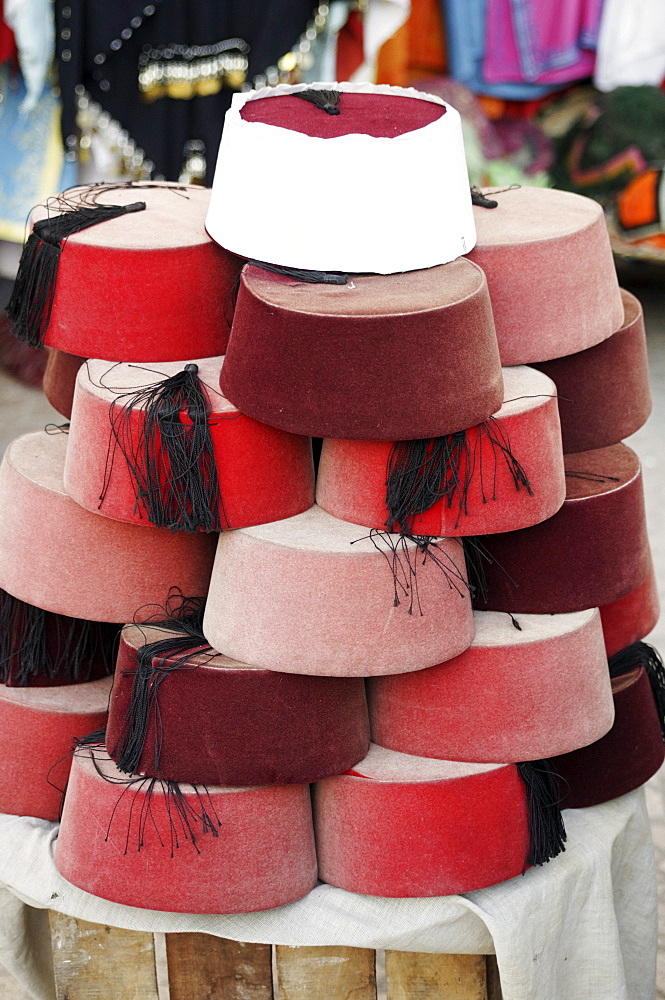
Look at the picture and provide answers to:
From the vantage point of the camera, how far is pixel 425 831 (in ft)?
4.55

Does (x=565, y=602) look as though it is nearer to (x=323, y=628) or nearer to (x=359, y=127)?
(x=323, y=628)

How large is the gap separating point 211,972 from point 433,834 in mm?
366

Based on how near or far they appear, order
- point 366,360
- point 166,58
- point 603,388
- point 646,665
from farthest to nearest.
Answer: point 166,58 → point 646,665 → point 603,388 → point 366,360

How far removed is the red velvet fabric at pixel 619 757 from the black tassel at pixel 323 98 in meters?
0.86

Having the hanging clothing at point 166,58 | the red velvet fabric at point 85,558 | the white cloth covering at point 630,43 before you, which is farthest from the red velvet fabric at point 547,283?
the white cloth covering at point 630,43

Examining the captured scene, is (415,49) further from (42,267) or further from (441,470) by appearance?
(441,470)

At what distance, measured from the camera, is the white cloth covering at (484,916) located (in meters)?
1.40

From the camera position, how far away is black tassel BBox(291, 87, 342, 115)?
144 centimetres

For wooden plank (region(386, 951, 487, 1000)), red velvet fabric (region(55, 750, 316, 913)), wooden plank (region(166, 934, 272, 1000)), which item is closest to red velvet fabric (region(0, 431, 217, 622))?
red velvet fabric (region(55, 750, 316, 913))

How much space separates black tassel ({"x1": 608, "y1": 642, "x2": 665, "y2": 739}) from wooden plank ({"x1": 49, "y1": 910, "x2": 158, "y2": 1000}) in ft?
2.42

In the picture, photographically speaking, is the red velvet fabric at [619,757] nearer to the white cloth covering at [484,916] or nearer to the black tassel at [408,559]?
the white cloth covering at [484,916]

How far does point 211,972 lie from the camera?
4.92 feet

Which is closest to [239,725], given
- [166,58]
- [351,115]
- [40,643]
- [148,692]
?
[148,692]

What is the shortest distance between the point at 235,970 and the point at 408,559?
23.7 inches
